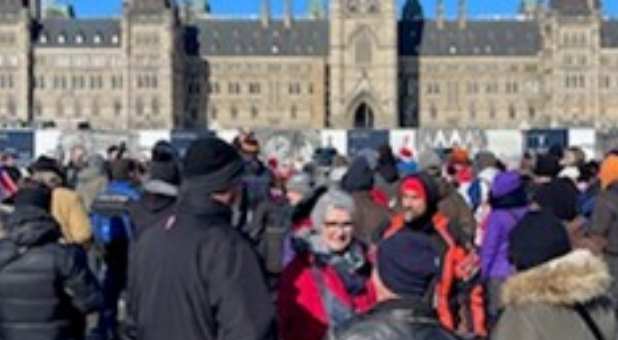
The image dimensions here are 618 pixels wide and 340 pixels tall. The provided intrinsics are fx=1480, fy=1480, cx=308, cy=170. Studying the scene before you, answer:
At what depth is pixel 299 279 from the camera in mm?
6117

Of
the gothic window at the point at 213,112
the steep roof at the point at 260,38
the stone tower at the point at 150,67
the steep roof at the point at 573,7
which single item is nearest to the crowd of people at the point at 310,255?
the stone tower at the point at 150,67

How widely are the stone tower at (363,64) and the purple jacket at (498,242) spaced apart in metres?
95.1

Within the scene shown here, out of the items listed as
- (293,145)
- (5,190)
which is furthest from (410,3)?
(5,190)

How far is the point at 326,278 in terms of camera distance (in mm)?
6184

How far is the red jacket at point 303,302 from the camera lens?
6039 mm

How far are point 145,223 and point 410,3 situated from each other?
114 metres

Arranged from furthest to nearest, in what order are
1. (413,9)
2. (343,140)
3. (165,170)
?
A: (413,9), (343,140), (165,170)

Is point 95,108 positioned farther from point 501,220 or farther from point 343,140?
point 501,220

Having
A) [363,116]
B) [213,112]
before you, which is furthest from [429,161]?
[213,112]

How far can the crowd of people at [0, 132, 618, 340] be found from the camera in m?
5.02

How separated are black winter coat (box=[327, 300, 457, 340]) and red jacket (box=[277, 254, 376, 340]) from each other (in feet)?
5.87

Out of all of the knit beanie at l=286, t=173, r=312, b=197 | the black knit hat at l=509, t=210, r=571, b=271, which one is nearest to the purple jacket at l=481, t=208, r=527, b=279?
the knit beanie at l=286, t=173, r=312, b=197

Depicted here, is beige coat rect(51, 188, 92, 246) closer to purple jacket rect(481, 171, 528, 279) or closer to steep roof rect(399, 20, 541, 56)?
purple jacket rect(481, 171, 528, 279)

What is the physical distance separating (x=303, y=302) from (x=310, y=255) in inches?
10.0
